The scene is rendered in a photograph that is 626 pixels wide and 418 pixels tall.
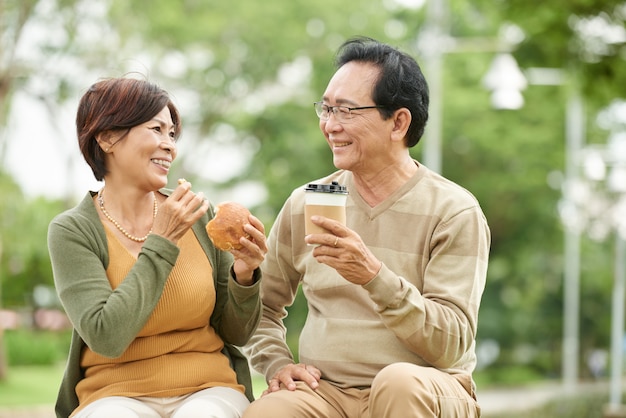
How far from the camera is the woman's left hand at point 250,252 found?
3449 mm

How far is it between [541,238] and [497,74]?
642 inches

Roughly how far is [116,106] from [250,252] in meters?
0.71

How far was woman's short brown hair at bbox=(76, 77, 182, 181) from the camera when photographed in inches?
141

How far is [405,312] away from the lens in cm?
331

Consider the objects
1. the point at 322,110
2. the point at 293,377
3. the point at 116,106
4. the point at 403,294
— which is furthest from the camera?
the point at 322,110

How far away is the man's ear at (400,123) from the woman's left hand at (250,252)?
64 centimetres

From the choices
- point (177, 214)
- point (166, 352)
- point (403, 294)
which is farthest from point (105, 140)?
point (403, 294)

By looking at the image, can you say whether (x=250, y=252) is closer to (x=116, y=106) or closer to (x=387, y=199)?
(x=387, y=199)

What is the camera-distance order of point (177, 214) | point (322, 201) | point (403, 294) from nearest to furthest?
point (322, 201) → point (403, 294) → point (177, 214)

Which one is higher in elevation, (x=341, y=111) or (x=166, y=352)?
(x=341, y=111)

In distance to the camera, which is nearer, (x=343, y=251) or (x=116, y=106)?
(x=343, y=251)

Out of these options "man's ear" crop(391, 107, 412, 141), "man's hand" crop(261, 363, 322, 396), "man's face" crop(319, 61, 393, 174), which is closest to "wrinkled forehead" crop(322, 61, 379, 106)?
"man's face" crop(319, 61, 393, 174)

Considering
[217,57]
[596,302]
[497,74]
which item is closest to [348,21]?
[217,57]

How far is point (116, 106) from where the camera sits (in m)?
3.57
